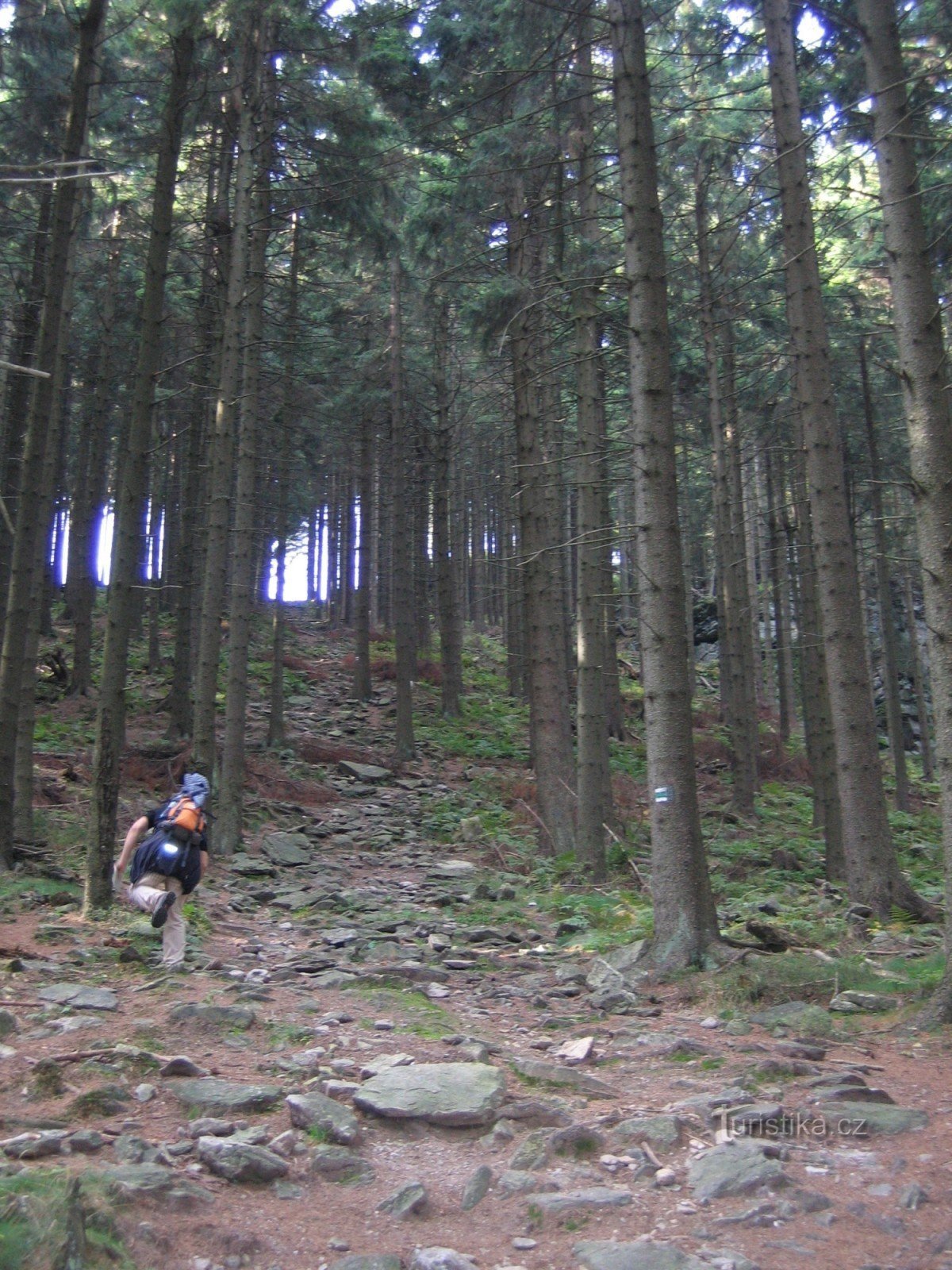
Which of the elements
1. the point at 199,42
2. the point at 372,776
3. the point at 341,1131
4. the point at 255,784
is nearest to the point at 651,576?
the point at 341,1131

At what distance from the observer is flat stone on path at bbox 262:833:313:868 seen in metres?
14.5

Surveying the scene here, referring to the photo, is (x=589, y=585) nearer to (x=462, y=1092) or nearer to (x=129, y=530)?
(x=129, y=530)

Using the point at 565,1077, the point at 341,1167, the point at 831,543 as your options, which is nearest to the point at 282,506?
the point at 831,543

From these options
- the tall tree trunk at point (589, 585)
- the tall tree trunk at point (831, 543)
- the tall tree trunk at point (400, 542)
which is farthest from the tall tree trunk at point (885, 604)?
the tall tree trunk at point (400, 542)

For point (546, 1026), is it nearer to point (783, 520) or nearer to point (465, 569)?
point (783, 520)

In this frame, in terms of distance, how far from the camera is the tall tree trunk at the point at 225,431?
14453mm

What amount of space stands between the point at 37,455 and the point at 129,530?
2440 millimetres

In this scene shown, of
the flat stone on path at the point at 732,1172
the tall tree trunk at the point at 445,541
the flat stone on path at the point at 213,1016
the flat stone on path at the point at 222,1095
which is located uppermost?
the tall tree trunk at the point at 445,541

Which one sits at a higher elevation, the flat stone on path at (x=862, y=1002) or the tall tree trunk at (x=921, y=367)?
the tall tree trunk at (x=921, y=367)

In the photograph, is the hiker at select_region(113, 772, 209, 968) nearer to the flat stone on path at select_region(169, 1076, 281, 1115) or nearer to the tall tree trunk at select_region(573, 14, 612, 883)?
the flat stone on path at select_region(169, 1076, 281, 1115)

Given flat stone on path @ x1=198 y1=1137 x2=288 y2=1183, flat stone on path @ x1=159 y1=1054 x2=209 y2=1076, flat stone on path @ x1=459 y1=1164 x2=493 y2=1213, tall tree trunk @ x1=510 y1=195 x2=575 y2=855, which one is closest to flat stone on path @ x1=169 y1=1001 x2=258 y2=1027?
flat stone on path @ x1=159 y1=1054 x2=209 y2=1076

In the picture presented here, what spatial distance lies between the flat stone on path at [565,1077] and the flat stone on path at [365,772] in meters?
15.2

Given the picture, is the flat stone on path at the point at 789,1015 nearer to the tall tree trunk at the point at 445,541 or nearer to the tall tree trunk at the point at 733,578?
the tall tree trunk at the point at 733,578

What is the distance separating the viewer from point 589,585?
1298 centimetres
